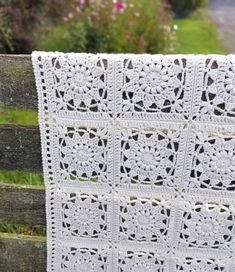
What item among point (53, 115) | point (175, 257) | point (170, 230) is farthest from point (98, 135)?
point (175, 257)

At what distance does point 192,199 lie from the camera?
1.41 m

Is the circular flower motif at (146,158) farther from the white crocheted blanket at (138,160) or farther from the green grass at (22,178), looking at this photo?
the green grass at (22,178)

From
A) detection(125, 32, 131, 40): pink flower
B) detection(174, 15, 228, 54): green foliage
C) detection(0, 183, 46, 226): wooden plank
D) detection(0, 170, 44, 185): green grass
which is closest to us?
detection(0, 183, 46, 226): wooden plank

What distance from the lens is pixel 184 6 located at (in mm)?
7613

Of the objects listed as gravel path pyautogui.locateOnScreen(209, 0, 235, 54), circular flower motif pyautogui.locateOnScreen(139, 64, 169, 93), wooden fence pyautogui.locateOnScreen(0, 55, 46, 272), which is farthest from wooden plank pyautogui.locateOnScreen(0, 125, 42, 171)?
gravel path pyautogui.locateOnScreen(209, 0, 235, 54)

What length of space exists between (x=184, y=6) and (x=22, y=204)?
6587 mm

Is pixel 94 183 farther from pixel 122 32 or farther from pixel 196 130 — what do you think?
pixel 122 32

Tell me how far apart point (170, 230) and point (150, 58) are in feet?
1.78

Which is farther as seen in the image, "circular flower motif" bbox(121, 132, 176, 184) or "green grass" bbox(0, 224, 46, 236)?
"green grass" bbox(0, 224, 46, 236)

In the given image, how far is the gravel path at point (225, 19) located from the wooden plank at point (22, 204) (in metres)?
4.46

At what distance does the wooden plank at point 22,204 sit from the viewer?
157 cm

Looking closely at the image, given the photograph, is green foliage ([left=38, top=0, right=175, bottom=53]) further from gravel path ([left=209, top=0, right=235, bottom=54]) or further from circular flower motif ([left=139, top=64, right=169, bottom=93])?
circular flower motif ([left=139, top=64, right=169, bottom=93])

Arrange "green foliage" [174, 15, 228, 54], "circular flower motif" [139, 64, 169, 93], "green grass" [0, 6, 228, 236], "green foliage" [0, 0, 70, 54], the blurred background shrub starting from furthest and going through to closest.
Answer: "green foliage" [174, 15, 228, 54] < the blurred background shrub < "green foliage" [0, 0, 70, 54] < "green grass" [0, 6, 228, 236] < "circular flower motif" [139, 64, 169, 93]

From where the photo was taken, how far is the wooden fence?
1375 millimetres
